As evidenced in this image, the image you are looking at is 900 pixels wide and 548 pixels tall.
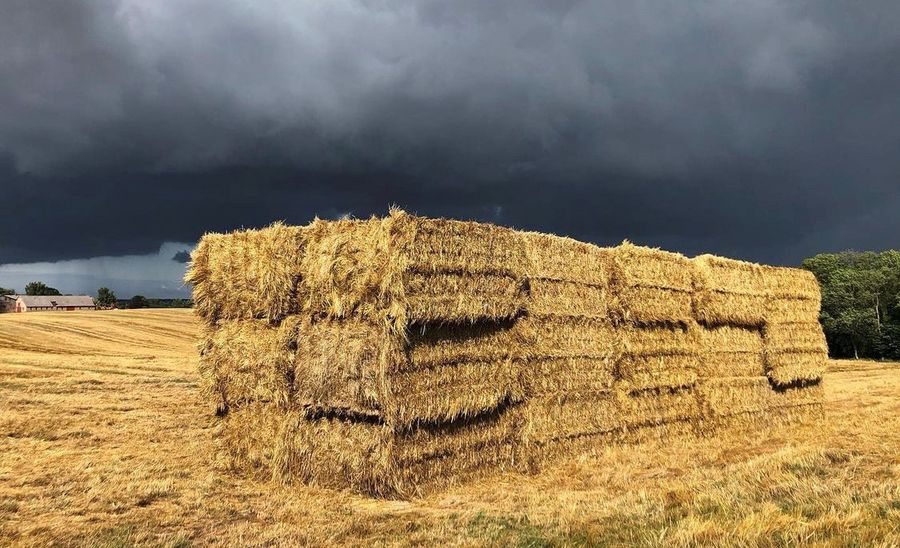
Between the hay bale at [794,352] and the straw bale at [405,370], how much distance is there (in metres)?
9.28

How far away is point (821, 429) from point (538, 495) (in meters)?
9.85

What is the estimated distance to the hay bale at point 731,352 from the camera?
15.1 metres

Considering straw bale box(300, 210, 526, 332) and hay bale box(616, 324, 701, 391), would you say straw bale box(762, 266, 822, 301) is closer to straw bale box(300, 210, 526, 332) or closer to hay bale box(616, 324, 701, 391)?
hay bale box(616, 324, 701, 391)

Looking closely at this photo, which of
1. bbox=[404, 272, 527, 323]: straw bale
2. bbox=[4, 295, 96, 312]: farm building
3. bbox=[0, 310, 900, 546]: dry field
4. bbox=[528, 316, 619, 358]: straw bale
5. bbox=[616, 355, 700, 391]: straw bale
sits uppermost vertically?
bbox=[4, 295, 96, 312]: farm building

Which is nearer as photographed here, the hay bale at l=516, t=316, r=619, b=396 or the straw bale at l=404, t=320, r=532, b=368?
the straw bale at l=404, t=320, r=532, b=368

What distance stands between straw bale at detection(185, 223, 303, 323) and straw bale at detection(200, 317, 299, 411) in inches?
9.6

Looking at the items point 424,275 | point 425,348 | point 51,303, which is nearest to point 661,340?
point 425,348

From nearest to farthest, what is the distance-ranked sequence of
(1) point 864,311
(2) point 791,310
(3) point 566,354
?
(3) point 566,354 < (2) point 791,310 < (1) point 864,311

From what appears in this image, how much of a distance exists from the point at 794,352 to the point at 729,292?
3458mm

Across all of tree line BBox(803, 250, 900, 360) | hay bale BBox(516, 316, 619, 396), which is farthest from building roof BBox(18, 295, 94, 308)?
hay bale BBox(516, 316, 619, 396)

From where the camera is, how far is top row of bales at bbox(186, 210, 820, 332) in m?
9.34

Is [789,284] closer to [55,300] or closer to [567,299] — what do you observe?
[567,299]

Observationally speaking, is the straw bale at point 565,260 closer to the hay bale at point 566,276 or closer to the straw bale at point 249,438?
the hay bale at point 566,276

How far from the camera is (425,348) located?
948 cm
